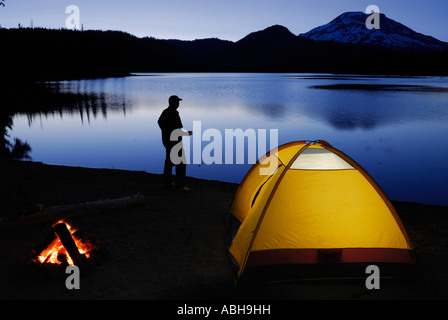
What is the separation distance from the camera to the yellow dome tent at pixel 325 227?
227 inches

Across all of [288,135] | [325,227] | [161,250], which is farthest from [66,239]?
[288,135]

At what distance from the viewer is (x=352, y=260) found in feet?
19.3

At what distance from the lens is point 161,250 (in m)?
6.52

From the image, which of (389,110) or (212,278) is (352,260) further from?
(389,110)

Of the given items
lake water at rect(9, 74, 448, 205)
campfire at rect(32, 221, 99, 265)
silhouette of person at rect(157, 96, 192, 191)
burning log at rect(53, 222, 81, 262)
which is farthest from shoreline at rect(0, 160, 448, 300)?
lake water at rect(9, 74, 448, 205)

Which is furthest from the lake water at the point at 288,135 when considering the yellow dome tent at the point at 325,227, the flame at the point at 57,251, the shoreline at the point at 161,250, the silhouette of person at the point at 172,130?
the flame at the point at 57,251

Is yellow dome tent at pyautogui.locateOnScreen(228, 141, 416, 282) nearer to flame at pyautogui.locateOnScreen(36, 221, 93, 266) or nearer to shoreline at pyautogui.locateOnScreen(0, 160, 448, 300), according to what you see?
shoreline at pyautogui.locateOnScreen(0, 160, 448, 300)

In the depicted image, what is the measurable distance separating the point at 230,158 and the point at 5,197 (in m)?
11.2

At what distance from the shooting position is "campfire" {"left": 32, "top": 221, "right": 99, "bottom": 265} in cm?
545

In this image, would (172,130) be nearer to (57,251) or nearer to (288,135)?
(57,251)

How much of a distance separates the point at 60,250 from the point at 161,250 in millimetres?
1703

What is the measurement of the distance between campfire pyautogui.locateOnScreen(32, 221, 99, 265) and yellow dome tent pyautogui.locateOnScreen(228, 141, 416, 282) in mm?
2448

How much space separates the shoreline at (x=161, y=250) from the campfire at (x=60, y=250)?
22 cm
